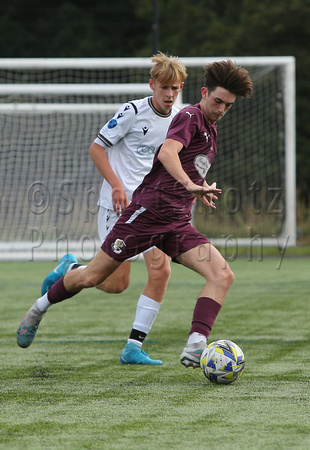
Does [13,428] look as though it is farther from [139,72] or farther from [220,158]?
[220,158]

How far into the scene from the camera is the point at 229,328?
19.5ft

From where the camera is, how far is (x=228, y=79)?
4.08 meters

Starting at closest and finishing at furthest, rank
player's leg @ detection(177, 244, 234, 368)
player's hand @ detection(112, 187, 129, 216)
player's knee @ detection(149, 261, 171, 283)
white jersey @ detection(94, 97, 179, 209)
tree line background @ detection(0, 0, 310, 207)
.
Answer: player's leg @ detection(177, 244, 234, 368) → player's knee @ detection(149, 261, 171, 283) → player's hand @ detection(112, 187, 129, 216) → white jersey @ detection(94, 97, 179, 209) → tree line background @ detection(0, 0, 310, 207)

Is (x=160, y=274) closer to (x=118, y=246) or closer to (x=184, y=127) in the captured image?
(x=118, y=246)

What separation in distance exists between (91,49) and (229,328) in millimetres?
21838

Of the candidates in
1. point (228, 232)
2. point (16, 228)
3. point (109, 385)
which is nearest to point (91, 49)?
point (228, 232)

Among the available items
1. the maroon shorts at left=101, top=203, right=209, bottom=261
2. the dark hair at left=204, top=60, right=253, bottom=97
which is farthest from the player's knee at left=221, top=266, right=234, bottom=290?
the dark hair at left=204, top=60, right=253, bottom=97

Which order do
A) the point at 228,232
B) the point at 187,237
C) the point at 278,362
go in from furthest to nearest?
1. the point at 228,232
2. the point at 278,362
3. the point at 187,237

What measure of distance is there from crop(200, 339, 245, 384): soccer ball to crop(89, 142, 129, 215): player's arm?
128cm

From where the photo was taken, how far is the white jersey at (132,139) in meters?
4.95

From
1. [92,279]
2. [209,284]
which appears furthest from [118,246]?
[209,284]

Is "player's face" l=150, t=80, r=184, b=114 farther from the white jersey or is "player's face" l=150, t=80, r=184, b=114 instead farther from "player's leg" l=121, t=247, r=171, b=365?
"player's leg" l=121, t=247, r=171, b=365

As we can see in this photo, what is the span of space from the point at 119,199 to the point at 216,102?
100 cm

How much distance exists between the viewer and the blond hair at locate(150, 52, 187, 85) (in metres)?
4.58
